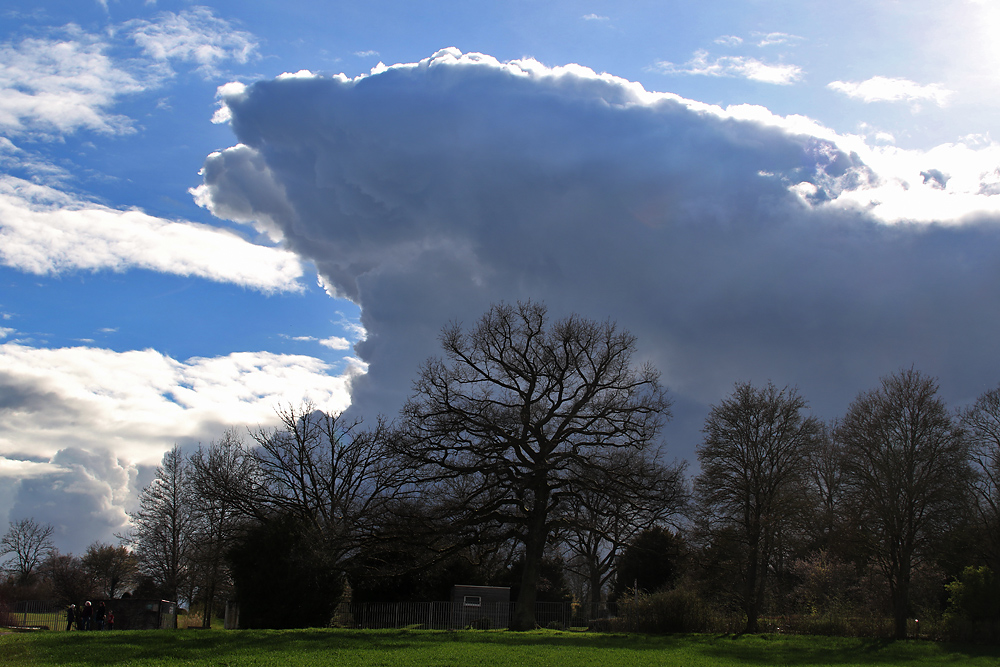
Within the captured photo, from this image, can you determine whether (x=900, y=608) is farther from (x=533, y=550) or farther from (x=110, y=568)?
(x=110, y=568)

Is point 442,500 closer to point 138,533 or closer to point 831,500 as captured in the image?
point 831,500

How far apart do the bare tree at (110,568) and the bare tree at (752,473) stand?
4951cm

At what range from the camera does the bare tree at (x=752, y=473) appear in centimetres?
3503

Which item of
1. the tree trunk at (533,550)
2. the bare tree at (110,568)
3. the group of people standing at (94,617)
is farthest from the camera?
the bare tree at (110,568)

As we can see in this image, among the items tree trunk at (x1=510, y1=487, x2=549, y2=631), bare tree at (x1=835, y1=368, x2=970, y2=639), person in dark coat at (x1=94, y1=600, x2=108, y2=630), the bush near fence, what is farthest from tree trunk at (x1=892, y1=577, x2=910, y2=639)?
person in dark coat at (x1=94, y1=600, x2=108, y2=630)

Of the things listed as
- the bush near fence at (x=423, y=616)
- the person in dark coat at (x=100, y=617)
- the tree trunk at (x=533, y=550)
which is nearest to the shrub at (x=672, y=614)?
the tree trunk at (x=533, y=550)

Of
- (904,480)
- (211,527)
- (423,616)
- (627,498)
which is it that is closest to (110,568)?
(211,527)

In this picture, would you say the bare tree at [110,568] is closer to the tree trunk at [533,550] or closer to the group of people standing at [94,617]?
the group of people standing at [94,617]

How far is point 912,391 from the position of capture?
1340 inches

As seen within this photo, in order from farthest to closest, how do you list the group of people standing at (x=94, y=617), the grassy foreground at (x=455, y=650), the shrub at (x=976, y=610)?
the group of people standing at (x=94, y=617) → the shrub at (x=976, y=610) → the grassy foreground at (x=455, y=650)

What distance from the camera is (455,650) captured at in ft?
64.5

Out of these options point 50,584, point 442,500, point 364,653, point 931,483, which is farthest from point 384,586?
point 50,584

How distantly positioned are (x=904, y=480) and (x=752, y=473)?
6.96m

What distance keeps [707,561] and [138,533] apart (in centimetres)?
4379
